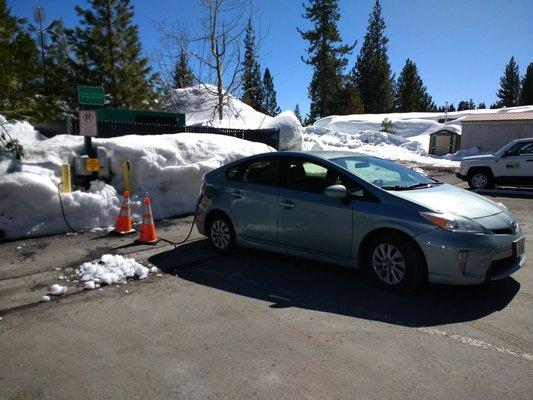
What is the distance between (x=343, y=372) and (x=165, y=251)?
4.04 m

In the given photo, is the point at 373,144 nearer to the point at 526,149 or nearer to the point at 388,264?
the point at 526,149

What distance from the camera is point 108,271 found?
5602 millimetres

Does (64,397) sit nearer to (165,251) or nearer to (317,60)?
(165,251)

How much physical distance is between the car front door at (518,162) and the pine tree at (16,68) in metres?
12.2

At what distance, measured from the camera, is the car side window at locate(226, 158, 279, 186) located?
6.06m

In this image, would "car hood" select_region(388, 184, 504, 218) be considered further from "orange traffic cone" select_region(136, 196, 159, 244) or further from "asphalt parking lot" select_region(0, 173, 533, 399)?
"orange traffic cone" select_region(136, 196, 159, 244)

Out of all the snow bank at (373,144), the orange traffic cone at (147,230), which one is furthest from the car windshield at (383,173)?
the snow bank at (373,144)

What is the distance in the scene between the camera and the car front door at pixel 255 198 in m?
5.94

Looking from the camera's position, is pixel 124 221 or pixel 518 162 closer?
pixel 124 221

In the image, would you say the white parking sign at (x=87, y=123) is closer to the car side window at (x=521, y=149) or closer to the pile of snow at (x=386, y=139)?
the car side window at (x=521, y=149)

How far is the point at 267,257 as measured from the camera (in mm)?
6398

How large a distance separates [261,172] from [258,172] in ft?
0.20

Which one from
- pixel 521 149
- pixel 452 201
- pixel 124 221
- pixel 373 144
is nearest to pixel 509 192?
pixel 521 149

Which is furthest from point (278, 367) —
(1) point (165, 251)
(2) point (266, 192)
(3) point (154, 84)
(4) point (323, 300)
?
(3) point (154, 84)
